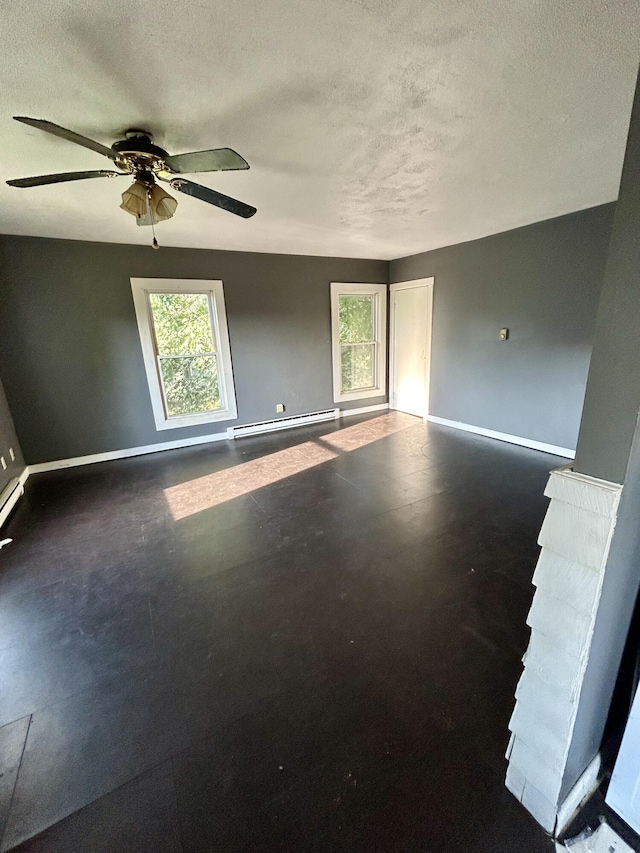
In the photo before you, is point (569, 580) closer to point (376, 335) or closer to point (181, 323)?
point (181, 323)

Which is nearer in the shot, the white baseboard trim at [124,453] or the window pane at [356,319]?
the white baseboard trim at [124,453]

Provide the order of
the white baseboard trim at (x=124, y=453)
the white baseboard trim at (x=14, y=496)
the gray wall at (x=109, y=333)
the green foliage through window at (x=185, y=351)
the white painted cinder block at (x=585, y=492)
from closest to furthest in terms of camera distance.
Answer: the white painted cinder block at (x=585, y=492)
the white baseboard trim at (x=14, y=496)
the gray wall at (x=109, y=333)
the white baseboard trim at (x=124, y=453)
the green foliage through window at (x=185, y=351)

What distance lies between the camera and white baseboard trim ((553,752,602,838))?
105 centimetres

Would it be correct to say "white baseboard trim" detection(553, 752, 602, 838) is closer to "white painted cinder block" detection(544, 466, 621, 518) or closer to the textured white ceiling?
"white painted cinder block" detection(544, 466, 621, 518)

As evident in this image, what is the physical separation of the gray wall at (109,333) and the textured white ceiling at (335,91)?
1163mm

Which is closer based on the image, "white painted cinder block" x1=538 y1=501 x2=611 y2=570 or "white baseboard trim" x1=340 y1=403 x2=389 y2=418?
"white painted cinder block" x1=538 y1=501 x2=611 y2=570

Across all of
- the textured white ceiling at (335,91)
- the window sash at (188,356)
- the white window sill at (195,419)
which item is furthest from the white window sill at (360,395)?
the textured white ceiling at (335,91)

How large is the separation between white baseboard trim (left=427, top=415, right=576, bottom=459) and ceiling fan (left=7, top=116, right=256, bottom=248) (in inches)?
152

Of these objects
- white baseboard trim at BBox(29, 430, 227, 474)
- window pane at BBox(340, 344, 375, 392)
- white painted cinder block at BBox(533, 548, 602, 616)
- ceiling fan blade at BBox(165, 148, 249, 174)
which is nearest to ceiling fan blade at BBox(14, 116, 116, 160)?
ceiling fan blade at BBox(165, 148, 249, 174)

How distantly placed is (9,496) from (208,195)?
10.7ft

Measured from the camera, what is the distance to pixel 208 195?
1964mm

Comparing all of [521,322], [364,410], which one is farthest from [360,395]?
[521,322]

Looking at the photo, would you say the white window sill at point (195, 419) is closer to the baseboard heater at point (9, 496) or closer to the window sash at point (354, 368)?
the baseboard heater at point (9, 496)

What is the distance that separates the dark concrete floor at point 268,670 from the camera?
3.69 ft
